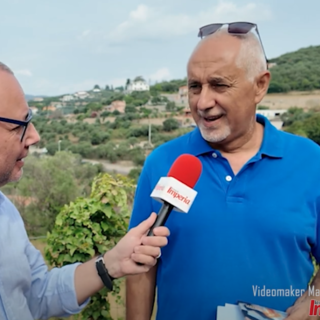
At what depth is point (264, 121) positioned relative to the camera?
2143 millimetres

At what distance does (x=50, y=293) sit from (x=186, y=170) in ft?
2.86

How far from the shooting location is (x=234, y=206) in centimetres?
181

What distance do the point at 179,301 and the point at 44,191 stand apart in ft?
52.1

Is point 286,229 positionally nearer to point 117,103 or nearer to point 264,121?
point 264,121

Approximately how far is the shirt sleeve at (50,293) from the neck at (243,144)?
102 centimetres

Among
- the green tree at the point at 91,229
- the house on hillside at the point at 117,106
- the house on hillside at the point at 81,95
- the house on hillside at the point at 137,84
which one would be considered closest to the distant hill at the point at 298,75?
the house on hillside at the point at 117,106

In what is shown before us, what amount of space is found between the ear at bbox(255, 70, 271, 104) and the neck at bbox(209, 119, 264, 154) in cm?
15

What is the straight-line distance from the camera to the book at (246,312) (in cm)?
158

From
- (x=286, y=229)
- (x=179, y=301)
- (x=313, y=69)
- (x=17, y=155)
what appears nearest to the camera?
(x=17, y=155)

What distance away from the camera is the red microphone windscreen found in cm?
145

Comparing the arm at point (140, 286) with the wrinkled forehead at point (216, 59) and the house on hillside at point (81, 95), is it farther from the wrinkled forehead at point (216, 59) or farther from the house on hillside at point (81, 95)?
the house on hillside at point (81, 95)

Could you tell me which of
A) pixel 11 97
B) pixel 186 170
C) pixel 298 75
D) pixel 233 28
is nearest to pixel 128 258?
pixel 186 170

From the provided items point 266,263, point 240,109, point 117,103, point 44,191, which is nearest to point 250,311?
point 266,263

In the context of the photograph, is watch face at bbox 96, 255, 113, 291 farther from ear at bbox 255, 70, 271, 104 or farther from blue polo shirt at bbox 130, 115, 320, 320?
ear at bbox 255, 70, 271, 104
